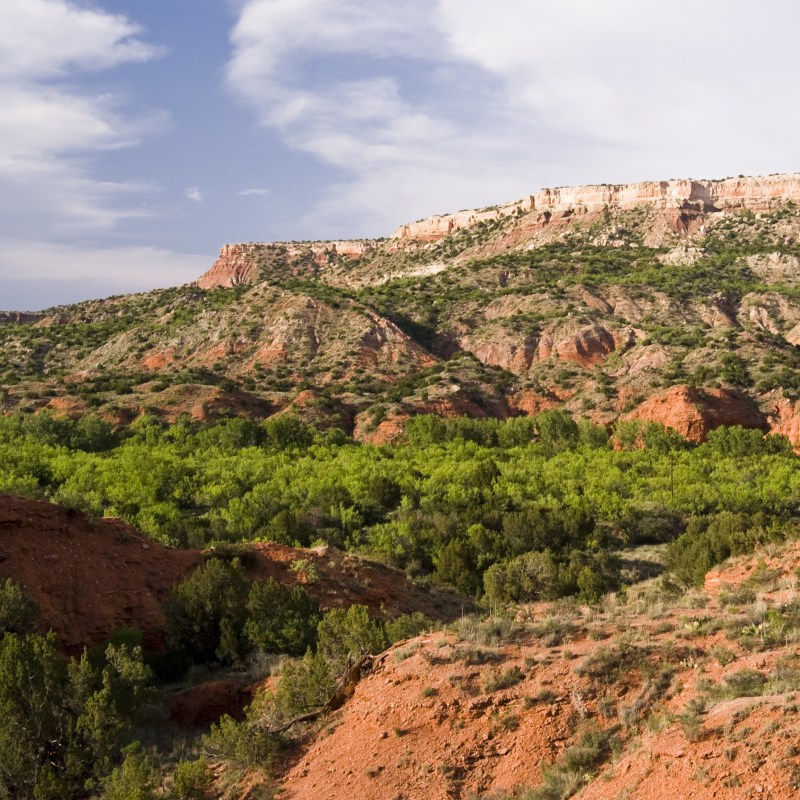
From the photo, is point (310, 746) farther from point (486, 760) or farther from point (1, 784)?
point (1, 784)

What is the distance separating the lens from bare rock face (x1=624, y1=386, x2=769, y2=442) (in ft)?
167

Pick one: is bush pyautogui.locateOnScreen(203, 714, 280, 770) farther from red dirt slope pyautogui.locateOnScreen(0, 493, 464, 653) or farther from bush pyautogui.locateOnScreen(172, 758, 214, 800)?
red dirt slope pyautogui.locateOnScreen(0, 493, 464, 653)

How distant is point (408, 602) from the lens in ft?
71.3

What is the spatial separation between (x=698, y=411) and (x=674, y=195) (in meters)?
64.2

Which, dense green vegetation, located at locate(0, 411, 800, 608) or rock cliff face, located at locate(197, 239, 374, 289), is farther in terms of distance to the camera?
rock cliff face, located at locate(197, 239, 374, 289)

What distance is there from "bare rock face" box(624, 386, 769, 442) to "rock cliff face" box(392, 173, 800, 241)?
53.7 m

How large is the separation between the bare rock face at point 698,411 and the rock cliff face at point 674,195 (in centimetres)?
5370

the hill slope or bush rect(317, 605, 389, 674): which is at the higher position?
the hill slope

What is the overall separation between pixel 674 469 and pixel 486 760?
3432cm

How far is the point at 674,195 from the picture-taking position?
106 m

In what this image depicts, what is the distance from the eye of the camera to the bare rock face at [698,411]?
50906 mm

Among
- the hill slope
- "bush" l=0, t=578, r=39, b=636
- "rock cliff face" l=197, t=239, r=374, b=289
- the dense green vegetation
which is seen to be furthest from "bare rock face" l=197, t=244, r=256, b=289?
"bush" l=0, t=578, r=39, b=636

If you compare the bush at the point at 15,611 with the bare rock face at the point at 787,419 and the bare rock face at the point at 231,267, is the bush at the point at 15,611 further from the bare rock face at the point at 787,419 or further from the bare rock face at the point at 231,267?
the bare rock face at the point at 231,267

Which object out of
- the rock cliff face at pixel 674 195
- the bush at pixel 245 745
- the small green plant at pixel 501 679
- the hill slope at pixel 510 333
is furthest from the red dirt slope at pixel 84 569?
the rock cliff face at pixel 674 195
